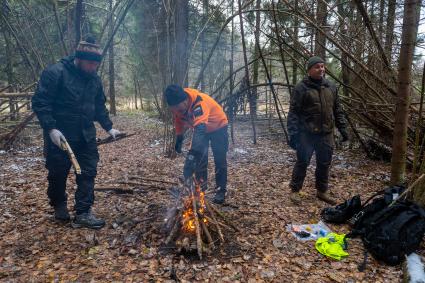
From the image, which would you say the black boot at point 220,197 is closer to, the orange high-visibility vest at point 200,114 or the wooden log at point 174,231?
the orange high-visibility vest at point 200,114

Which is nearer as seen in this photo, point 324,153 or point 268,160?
point 324,153

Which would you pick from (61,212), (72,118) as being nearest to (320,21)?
(72,118)

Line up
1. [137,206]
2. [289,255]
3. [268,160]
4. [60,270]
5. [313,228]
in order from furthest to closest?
[268,160] < [137,206] < [313,228] < [289,255] < [60,270]

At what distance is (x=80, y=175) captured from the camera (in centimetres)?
396

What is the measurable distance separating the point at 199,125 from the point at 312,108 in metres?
1.80

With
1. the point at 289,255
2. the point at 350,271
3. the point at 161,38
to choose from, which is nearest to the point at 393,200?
the point at 350,271

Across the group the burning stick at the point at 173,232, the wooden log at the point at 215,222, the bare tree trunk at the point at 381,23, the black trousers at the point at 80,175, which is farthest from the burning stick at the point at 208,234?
the bare tree trunk at the point at 381,23

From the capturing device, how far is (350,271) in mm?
3188

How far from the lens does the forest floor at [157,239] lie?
3100 mm

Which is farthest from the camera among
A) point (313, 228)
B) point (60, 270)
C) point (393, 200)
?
point (313, 228)

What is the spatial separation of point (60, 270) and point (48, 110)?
1715mm

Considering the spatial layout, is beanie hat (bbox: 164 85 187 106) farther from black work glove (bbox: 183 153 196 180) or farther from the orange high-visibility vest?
black work glove (bbox: 183 153 196 180)

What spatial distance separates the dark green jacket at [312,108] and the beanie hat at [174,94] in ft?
5.82

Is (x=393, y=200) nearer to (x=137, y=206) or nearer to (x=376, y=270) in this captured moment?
(x=376, y=270)
